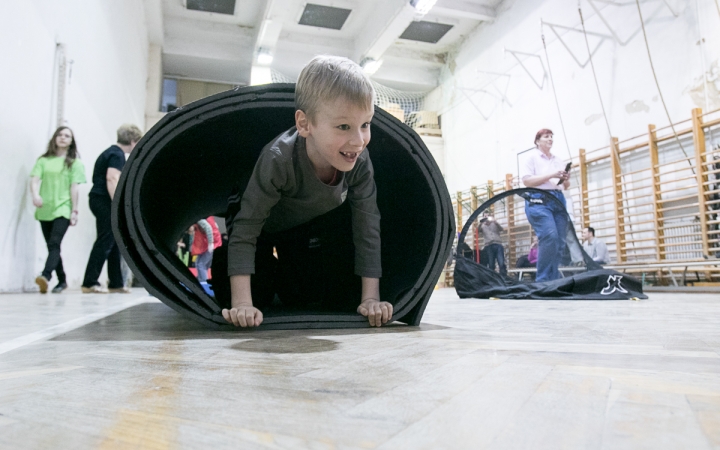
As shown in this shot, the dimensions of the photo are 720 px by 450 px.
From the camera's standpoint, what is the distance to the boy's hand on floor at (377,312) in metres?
1.34

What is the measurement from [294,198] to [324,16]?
7956mm

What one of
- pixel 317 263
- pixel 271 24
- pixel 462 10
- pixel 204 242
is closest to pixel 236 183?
pixel 317 263

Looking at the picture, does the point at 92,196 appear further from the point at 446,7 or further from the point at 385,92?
the point at 385,92

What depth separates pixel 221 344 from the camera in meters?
1.01

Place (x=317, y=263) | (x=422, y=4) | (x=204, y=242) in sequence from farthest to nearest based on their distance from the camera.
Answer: (x=422, y=4), (x=204, y=242), (x=317, y=263)

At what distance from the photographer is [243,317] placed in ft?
4.00

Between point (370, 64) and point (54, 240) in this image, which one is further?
point (370, 64)

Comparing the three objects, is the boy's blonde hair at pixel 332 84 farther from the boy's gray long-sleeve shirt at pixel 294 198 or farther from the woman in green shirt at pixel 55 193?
the woman in green shirt at pixel 55 193

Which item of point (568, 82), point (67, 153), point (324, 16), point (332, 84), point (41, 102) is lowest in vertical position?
point (332, 84)

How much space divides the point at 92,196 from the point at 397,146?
2.93 meters

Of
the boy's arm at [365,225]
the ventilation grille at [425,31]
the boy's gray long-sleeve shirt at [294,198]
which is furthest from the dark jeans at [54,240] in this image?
the ventilation grille at [425,31]

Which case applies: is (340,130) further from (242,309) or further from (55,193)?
(55,193)

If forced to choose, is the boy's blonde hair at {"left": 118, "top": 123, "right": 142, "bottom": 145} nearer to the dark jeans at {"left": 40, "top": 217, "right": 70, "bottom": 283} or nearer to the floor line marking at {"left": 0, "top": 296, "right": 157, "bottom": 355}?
the dark jeans at {"left": 40, "top": 217, "right": 70, "bottom": 283}

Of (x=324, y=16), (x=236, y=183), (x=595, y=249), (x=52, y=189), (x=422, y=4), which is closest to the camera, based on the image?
(x=236, y=183)
